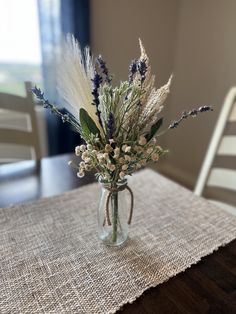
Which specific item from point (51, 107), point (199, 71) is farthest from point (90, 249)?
point (199, 71)

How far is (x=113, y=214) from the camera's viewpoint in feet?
2.32

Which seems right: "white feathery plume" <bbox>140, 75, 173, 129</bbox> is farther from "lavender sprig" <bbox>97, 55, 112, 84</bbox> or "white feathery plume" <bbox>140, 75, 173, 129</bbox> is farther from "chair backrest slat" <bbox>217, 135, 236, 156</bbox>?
"chair backrest slat" <bbox>217, 135, 236, 156</bbox>

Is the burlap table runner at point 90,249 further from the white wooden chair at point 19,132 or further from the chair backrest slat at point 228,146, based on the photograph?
the white wooden chair at point 19,132

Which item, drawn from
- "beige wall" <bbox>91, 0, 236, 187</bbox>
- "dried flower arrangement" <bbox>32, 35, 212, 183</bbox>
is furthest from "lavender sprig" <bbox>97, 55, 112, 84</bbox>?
"beige wall" <bbox>91, 0, 236, 187</bbox>

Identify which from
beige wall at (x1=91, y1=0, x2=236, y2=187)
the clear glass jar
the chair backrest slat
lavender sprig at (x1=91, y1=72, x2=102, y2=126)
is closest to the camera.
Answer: lavender sprig at (x1=91, y1=72, x2=102, y2=126)

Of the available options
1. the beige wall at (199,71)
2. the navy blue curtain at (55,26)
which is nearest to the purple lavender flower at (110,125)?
the navy blue curtain at (55,26)

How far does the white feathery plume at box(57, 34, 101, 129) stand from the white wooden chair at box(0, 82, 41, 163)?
0.64 m

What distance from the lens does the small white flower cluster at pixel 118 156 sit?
0.59 meters

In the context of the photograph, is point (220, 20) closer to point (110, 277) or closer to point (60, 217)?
point (60, 217)

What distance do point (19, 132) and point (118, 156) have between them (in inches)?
32.2

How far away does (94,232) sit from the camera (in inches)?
30.7

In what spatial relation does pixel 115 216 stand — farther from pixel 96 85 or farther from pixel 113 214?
pixel 96 85

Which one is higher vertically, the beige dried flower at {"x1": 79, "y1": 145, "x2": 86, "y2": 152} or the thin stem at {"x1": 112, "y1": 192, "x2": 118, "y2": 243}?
the beige dried flower at {"x1": 79, "y1": 145, "x2": 86, "y2": 152}

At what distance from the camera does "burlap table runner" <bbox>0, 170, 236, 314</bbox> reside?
576 millimetres
